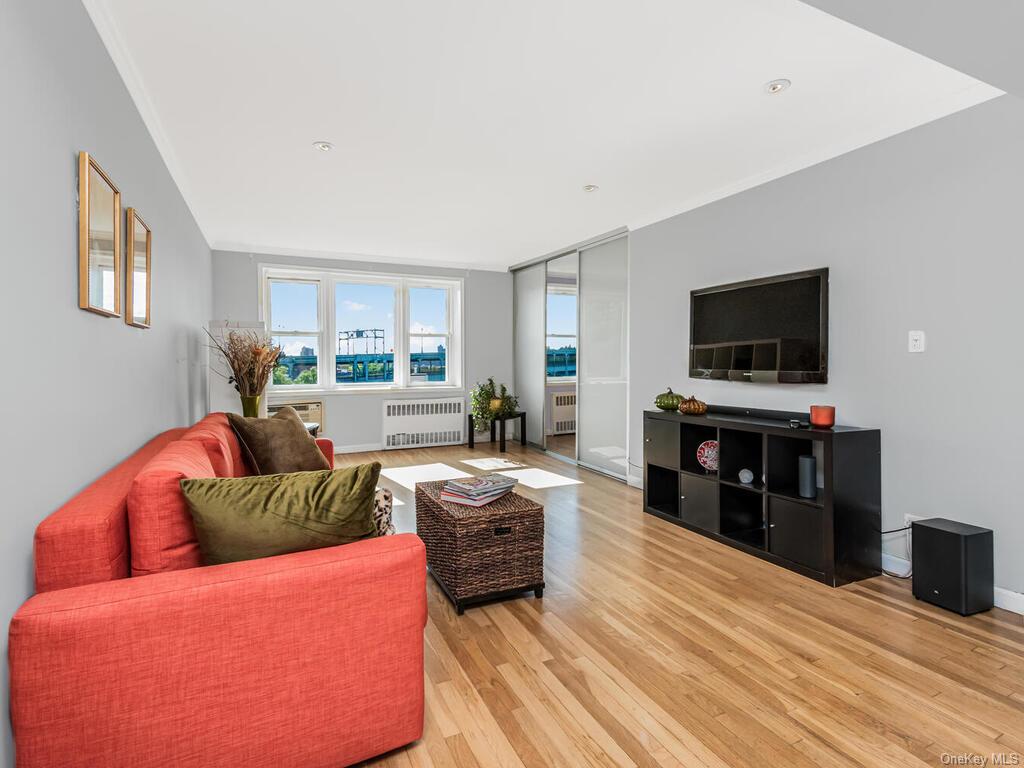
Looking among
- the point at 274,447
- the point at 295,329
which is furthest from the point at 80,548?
the point at 295,329

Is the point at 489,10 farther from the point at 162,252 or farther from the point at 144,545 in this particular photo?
the point at 162,252

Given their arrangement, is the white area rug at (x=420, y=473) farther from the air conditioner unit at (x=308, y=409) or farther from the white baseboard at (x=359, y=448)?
the air conditioner unit at (x=308, y=409)

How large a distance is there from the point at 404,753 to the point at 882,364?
303 centimetres

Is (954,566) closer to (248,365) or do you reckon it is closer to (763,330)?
(763,330)

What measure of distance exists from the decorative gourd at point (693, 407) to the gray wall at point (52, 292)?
329 centimetres

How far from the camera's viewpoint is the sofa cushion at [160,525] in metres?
1.43

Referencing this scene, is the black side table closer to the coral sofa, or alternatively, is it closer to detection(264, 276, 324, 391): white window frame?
detection(264, 276, 324, 391): white window frame

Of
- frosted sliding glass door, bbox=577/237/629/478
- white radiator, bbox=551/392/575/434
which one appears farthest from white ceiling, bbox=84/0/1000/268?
white radiator, bbox=551/392/575/434

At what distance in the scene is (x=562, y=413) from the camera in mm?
6895

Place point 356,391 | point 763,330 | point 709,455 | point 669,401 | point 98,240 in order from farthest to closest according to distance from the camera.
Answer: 1. point 356,391
2. point 669,401
3. point 709,455
4. point 763,330
5. point 98,240

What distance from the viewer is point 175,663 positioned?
129cm

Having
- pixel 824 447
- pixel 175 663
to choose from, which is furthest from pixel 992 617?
pixel 175 663

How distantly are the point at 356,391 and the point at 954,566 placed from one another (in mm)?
5927

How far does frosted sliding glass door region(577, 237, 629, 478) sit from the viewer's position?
532 centimetres
